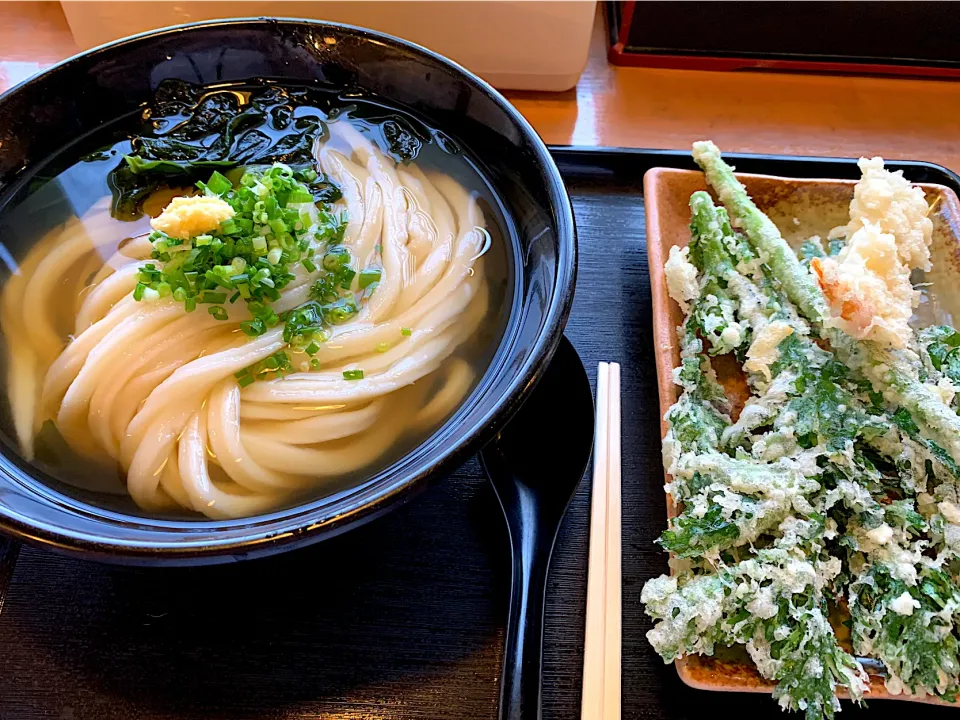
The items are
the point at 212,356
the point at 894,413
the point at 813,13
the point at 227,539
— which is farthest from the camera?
the point at 813,13

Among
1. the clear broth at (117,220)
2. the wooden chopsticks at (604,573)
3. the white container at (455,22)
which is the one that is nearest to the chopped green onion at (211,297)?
the clear broth at (117,220)

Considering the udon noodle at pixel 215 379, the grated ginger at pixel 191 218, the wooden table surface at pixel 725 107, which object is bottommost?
the udon noodle at pixel 215 379

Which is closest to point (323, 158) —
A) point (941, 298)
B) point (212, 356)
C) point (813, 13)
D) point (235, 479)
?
point (212, 356)

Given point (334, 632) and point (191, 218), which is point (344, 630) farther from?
point (191, 218)

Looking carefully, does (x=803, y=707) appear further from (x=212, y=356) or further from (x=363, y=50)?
(x=363, y=50)

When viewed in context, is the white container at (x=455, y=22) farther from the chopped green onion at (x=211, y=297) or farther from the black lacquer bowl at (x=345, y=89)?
the chopped green onion at (x=211, y=297)

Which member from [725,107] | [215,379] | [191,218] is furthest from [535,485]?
[725,107]

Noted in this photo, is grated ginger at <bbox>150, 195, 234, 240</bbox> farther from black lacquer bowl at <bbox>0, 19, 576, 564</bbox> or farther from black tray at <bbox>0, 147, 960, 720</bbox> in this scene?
black tray at <bbox>0, 147, 960, 720</bbox>
